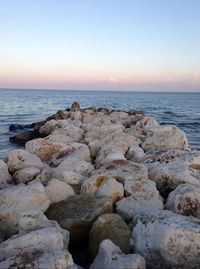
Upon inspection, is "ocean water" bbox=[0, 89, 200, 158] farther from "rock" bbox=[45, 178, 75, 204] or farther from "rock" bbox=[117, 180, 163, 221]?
"rock" bbox=[117, 180, 163, 221]

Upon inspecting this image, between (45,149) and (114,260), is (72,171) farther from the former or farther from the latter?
(114,260)

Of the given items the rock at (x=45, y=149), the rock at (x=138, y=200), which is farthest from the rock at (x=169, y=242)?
the rock at (x=45, y=149)

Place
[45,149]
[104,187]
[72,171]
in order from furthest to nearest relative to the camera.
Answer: [45,149] → [72,171] → [104,187]

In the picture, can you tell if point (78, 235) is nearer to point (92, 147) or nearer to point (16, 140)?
point (92, 147)

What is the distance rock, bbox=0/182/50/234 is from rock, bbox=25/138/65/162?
391cm

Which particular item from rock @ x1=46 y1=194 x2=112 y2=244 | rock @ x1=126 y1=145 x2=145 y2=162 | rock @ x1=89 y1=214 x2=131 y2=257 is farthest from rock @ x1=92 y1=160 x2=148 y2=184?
rock @ x1=89 y1=214 x2=131 y2=257

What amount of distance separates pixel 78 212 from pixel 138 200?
98 cm

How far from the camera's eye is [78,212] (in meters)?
5.68

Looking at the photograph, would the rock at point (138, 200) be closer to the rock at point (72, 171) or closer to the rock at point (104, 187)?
the rock at point (104, 187)

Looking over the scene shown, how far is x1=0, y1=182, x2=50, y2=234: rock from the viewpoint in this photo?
5.59 m

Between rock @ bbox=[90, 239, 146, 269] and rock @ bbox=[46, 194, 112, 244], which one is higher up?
rock @ bbox=[90, 239, 146, 269]

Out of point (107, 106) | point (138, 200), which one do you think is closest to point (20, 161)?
point (138, 200)

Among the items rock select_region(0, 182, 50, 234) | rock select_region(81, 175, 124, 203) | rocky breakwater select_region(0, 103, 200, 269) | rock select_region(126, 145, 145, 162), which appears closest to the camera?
rocky breakwater select_region(0, 103, 200, 269)

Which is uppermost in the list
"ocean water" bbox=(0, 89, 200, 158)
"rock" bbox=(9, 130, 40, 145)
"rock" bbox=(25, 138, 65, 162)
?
"rock" bbox=(25, 138, 65, 162)
